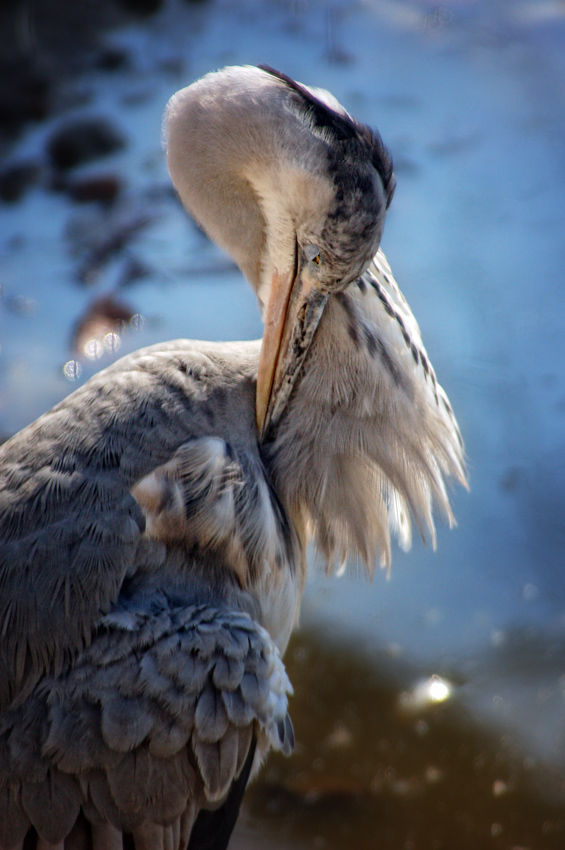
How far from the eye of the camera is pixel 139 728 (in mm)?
1426

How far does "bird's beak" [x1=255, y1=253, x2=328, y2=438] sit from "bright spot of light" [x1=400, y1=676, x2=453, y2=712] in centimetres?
119

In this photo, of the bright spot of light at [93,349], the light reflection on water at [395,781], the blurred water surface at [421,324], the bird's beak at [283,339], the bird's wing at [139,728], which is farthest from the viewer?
the bright spot of light at [93,349]

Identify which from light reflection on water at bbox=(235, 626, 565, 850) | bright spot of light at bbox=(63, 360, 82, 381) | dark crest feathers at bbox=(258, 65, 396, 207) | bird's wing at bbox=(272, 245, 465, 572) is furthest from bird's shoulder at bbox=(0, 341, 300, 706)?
bright spot of light at bbox=(63, 360, 82, 381)

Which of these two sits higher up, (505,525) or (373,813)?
(505,525)

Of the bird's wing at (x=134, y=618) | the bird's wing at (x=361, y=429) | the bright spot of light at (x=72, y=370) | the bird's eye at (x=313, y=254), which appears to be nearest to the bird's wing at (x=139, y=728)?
the bird's wing at (x=134, y=618)

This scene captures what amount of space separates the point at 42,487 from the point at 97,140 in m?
3.81

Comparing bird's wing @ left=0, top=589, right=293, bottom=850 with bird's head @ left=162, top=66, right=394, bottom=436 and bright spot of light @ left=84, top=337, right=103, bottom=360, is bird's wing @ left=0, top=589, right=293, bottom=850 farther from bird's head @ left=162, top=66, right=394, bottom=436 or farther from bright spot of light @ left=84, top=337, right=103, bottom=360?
bright spot of light @ left=84, top=337, right=103, bottom=360

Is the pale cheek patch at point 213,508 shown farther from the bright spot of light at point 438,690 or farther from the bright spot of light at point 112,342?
the bright spot of light at point 112,342

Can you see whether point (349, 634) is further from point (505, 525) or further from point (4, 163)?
point (4, 163)

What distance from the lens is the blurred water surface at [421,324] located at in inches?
90.8

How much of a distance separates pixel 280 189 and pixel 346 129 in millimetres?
200

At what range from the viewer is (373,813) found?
87.3 inches

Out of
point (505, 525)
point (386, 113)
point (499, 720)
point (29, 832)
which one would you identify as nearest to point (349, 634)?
point (499, 720)

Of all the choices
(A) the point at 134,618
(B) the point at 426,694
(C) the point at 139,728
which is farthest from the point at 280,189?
(B) the point at 426,694
